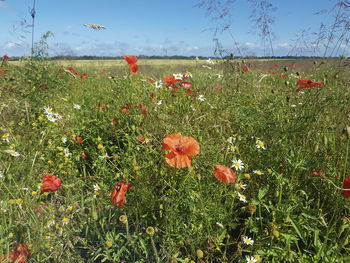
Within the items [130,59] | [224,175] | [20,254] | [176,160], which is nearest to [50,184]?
[20,254]

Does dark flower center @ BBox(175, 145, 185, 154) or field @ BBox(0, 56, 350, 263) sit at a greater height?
dark flower center @ BBox(175, 145, 185, 154)

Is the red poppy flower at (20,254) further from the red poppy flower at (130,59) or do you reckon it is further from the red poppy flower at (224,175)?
the red poppy flower at (130,59)

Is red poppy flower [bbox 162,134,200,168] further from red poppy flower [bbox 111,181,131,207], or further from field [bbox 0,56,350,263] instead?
red poppy flower [bbox 111,181,131,207]

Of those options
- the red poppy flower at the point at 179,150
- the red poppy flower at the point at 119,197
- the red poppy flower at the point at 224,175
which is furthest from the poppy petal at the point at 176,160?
the red poppy flower at the point at 119,197

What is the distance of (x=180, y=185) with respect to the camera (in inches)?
54.1

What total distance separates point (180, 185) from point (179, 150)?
0.69ft

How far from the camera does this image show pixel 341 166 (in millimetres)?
1695

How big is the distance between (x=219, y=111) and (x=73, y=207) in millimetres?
1697

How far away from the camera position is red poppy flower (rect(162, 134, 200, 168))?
1.29 m

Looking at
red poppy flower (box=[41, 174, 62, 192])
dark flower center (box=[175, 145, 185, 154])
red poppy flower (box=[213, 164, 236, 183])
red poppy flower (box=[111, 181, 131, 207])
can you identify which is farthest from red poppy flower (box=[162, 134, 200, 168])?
red poppy flower (box=[41, 174, 62, 192])

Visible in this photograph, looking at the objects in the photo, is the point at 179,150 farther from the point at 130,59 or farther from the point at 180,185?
the point at 130,59

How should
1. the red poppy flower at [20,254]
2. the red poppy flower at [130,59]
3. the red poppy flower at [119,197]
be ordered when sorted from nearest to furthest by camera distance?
the red poppy flower at [20,254], the red poppy flower at [119,197], the red poppy flower at [130,59]

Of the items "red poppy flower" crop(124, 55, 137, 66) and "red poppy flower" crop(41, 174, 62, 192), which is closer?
"red poppy flower" crop(41, 174, 62, 192)

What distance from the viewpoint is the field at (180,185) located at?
126 centimetres
